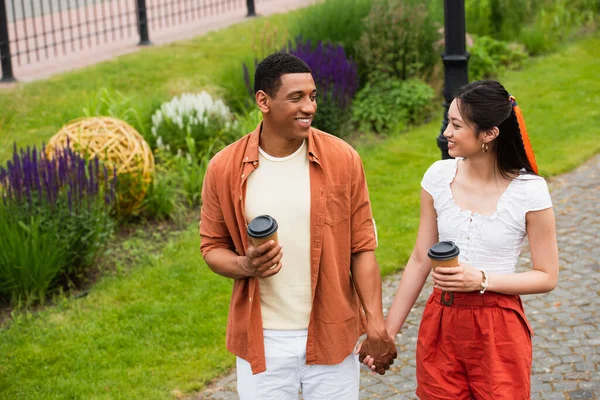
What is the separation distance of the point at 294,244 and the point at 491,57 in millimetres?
A: 9292

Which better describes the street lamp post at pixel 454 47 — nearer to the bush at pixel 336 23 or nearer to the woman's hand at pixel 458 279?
the woman's hand at pixel 458 279

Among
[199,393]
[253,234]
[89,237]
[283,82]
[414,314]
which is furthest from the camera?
[89,237]

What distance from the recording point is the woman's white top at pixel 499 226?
11.6ft

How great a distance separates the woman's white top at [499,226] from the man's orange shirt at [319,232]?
340 millimetres

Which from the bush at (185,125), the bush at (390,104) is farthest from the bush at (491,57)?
A: the bush at (185,125)

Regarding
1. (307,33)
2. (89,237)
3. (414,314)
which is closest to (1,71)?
(307,33)

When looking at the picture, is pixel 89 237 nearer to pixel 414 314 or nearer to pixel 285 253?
pixel 414 314

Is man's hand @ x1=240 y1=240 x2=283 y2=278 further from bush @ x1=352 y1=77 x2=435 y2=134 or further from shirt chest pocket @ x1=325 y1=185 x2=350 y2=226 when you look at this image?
bush @ x1=352 y1=77 x2=435 y2=134

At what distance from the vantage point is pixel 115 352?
5980mm

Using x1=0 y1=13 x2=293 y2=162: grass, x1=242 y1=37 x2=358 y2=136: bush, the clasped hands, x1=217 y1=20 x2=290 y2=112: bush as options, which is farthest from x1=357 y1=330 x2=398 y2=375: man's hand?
x1=217 y1=20 x2=290 y2=112: bush

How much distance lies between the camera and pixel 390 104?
1045 cm

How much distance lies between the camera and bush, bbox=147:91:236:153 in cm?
902

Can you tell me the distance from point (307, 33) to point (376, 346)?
7.89m

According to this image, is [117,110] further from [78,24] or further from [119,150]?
[78,24]
